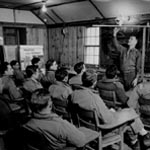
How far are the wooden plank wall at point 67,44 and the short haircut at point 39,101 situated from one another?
523 cm

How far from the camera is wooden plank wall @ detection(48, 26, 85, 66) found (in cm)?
698

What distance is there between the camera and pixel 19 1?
231 inches

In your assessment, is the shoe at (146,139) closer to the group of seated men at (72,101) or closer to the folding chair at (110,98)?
the group of seated men at (72,101)

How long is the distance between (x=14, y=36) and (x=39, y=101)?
20.5ft

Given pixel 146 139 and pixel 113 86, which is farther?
pixel 113 86

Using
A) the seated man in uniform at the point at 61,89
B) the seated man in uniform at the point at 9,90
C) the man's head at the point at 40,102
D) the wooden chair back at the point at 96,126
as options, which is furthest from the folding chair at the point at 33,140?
the seated man in uniform at the point at 9,90

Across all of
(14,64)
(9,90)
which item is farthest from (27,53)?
(9,90)

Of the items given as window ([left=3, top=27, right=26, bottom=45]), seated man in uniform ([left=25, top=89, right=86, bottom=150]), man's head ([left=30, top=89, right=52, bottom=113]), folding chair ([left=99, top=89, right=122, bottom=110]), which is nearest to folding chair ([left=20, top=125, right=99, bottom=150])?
seated man in uniform ([left=25, top=89, right=86, bottom=150])

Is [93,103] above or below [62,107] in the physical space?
above

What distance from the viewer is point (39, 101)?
1.76 metres

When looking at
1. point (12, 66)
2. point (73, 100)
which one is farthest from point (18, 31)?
point (73, 100)

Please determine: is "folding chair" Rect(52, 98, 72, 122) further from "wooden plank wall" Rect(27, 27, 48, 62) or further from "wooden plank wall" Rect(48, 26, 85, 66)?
"wooden plank wall" Rect(27, 27, 48, 62)

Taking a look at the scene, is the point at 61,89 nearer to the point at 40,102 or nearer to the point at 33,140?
the point at 40,102

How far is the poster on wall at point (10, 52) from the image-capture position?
6958mm
